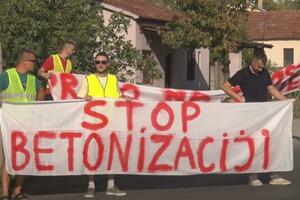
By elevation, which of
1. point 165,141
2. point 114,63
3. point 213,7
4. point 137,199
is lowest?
point 137,199

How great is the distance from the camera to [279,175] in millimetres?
9875

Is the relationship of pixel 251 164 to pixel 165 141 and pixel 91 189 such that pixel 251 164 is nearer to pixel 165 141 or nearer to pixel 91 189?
pixel 165 141

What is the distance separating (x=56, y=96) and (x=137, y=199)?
2.03 meters

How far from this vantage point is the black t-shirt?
9.34 m

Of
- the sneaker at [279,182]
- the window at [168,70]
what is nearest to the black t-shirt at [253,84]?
the sneaker at [279,182]

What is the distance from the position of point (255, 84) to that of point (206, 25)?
14034 mm

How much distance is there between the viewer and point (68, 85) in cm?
955

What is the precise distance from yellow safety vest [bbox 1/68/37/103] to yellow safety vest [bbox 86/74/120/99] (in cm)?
68

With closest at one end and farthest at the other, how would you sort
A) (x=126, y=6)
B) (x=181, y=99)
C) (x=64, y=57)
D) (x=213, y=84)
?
1. (x=64, y=57)
2. (x=181, y=99)
3. (x=126, y=6)
4. (x=213, y=84)

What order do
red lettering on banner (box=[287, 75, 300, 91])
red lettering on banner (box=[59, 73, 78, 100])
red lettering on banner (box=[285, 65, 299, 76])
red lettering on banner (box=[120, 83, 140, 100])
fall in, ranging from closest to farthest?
red lettering on banner (box=[59, 73, 78, 100]), red lettering on banner (box=[120, 83, 140, 100]), red lettering on banner (box=[285, 65, 299, 76]), red lettering on banner (box=[287, 75, 300, 91])

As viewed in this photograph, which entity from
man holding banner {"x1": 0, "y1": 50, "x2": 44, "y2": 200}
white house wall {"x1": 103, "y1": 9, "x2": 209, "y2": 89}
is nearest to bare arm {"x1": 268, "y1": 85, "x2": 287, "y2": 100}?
man holding banner {"x1": 0, "y1": 50, "x2": 44, "y2": 200}

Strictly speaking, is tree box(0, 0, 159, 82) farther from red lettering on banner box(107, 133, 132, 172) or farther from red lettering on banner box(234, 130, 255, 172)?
red lettering on banner box(234, 130, 255, 172)

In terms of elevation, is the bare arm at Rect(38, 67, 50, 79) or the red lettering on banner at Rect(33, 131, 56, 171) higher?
the bare arm at Rect(38, 67, 50, 79)

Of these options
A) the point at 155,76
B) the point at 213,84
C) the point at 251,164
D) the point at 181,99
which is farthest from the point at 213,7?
the point at 251,164
